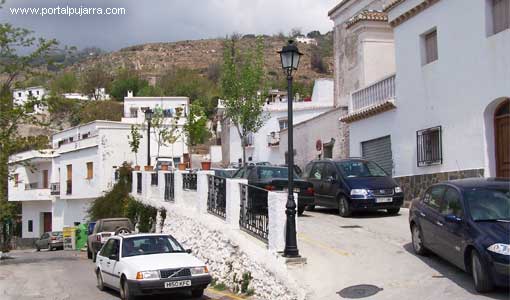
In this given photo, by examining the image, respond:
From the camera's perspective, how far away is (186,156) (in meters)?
42.3

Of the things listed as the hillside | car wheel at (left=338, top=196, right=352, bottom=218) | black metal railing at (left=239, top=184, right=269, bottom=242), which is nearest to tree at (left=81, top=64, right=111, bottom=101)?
the hillside

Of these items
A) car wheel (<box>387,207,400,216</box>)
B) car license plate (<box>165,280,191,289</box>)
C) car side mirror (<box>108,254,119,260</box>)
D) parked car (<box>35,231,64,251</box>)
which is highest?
car wheel (<box>387,207,400,216</box>)

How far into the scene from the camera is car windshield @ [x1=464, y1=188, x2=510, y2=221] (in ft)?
32.2

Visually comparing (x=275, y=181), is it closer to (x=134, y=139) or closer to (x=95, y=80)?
(x=134, y=139)

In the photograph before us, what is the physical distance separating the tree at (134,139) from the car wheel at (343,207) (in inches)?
954

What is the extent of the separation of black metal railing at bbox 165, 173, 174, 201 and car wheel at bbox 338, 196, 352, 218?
7631 mm

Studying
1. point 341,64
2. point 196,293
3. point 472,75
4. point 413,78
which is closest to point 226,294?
point 196,293

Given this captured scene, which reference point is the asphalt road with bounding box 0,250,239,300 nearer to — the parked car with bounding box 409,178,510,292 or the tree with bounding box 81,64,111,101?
the parked car with bounding box 409,178,510,292

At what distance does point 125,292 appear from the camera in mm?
13055

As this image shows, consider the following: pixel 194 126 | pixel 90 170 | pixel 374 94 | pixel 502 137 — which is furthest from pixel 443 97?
pixel 90 170

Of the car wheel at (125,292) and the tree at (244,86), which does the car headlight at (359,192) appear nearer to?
the car wheel at (125,292)

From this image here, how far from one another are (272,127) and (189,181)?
2527 centimetres

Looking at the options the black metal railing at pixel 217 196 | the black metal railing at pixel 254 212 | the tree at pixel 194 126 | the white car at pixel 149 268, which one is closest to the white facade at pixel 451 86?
the black metal railing at pixel 254 212

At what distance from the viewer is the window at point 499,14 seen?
15820mm
